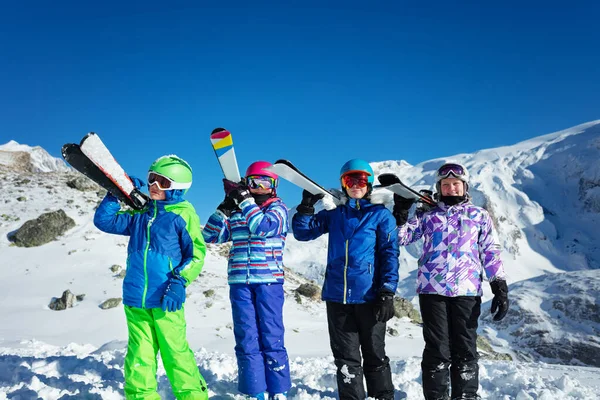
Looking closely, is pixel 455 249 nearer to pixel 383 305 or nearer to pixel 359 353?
pixel 383 305

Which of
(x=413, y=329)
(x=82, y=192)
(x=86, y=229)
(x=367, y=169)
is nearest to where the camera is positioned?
(x=367, y=169)

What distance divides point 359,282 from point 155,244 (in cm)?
185

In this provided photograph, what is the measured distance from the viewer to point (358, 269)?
389 centimetres

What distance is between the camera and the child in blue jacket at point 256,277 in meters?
3.96

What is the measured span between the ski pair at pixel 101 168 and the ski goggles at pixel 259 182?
3.36 ft

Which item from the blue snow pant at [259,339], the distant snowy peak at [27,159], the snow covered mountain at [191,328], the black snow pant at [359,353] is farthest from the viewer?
the distant snowy peak at [27,159]

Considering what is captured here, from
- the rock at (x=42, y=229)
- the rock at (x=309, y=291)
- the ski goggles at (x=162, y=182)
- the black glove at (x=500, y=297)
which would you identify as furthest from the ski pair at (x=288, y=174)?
the rock at (x=42, y=229)

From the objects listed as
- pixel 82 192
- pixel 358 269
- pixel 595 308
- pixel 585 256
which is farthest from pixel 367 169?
pixel 585 256

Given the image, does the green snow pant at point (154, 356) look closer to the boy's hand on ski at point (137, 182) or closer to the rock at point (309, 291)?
the boy's hand on ski at point (137, 182)

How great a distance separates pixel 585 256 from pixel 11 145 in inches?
4410


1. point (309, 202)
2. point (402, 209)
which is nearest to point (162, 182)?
point (309, 202)

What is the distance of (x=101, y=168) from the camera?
3.90 m

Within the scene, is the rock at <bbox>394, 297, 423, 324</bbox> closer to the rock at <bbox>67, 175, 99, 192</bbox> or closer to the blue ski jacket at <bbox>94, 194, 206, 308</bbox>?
the blue ski jacket at <bbox>94, 194, 206, 308</bbox>

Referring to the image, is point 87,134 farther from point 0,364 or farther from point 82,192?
point 82,192
